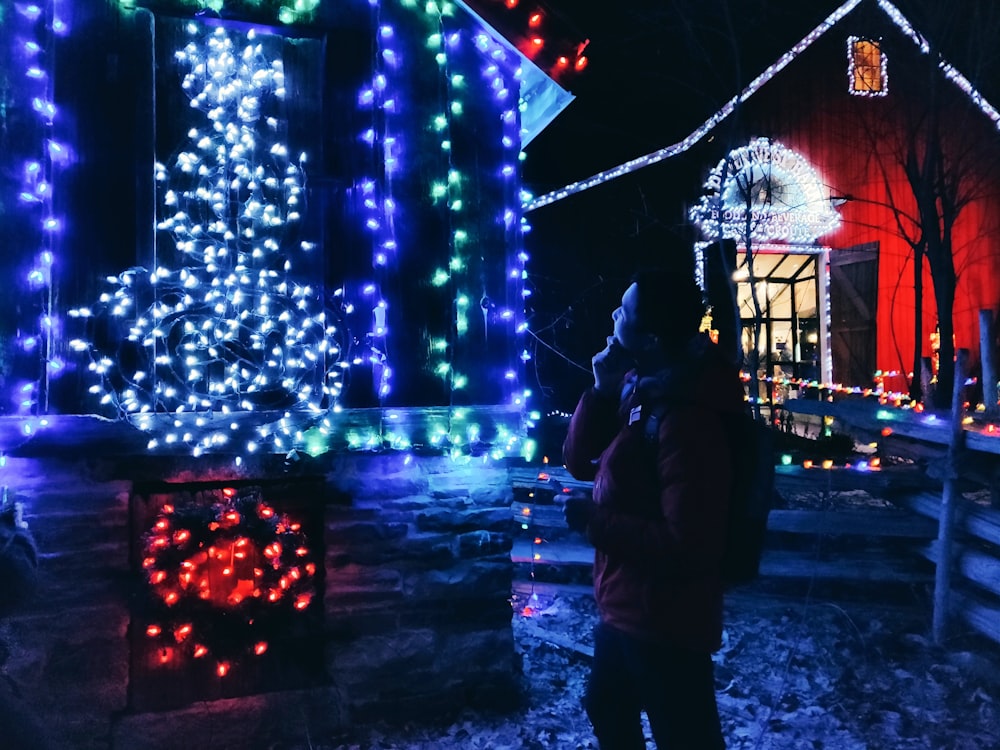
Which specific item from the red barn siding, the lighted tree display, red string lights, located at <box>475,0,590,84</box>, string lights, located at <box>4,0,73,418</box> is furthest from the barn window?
string lights, located at <box>4,0,73,418</box>

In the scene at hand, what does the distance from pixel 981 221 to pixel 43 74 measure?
51.1 feet

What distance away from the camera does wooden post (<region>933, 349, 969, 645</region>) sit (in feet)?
16.8

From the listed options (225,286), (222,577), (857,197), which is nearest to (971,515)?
(222,577)

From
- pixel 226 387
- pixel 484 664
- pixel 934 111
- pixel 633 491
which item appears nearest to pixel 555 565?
pixel 484 664

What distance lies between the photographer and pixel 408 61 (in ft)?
14.6

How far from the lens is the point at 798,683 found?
4770 mm

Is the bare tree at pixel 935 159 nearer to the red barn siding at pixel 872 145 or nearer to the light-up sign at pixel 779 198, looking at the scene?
the red barn siding at pixel 872 145

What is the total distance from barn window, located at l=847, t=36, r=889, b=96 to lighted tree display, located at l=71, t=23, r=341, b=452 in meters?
12.4

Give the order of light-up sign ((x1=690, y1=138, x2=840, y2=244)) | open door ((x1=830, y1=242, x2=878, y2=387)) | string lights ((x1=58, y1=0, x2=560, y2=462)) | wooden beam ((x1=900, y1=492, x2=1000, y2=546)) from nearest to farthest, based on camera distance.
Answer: string lights ((x1=58, y1=0, x2=560, y2=462)) < wooden beam ((x1=900, y1=492, x2=1000, y2=546)) < light-up sign ((x1=690, y1=138, x2=840, y2=244)) < open door ((x1=830, y1=242, x2=878, y2=387))

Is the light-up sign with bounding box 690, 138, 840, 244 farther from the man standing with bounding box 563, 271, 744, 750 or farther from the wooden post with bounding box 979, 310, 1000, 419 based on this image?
the man standing with bounding box 563, 271, 744, 750

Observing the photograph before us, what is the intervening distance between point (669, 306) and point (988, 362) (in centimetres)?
508

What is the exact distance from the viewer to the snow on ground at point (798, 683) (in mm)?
4066

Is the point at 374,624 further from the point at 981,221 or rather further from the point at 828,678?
the point at 981,221

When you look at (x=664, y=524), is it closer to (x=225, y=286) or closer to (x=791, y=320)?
(x=225, y=286)
